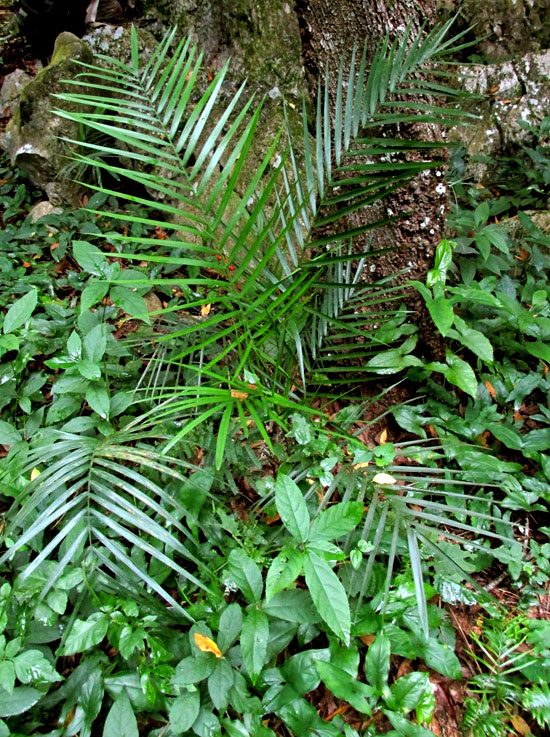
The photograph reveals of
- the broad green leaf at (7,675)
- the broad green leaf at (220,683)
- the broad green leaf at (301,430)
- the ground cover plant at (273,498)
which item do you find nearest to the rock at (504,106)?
the ground cover plant at (273,498)

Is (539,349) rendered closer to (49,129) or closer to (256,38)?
(256,38)

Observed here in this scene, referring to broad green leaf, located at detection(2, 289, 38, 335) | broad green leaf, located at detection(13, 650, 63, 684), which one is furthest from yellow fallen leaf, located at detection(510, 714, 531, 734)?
broad green leaf, located at detection(2, 289, 38, 335)

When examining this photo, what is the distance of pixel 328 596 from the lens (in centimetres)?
97

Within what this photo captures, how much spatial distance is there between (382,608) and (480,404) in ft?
2.56

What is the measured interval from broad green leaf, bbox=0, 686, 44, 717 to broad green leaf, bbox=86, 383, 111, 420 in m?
0.66

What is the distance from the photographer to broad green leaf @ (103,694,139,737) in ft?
3.36

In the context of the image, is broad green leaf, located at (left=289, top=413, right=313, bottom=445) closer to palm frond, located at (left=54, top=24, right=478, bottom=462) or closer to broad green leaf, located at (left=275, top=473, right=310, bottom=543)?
palm frond, located at (left=54, top=24, right=478, bottom=462)

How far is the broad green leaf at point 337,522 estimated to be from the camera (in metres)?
1.05

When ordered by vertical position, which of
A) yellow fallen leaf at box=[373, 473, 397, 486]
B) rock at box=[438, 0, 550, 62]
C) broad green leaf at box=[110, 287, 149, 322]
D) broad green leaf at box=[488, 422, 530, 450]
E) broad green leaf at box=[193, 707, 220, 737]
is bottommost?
broad green leaf at box=[193, 707, 220, 737]

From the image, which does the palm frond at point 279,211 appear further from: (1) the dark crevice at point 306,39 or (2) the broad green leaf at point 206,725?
(2) the broad green leaf at point 206,725

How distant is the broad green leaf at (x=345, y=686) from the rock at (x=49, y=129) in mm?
2408

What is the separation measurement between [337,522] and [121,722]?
0.63 m

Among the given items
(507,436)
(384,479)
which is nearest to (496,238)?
(507,436)

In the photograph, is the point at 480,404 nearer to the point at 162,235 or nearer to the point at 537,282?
the point at 537,282
